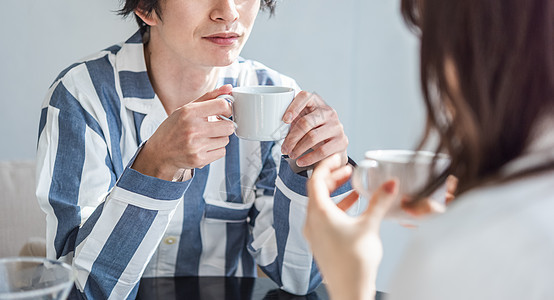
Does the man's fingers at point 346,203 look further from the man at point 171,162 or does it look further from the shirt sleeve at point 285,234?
the shirt sleeve at point 285,234

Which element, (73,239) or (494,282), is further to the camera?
(73,239)

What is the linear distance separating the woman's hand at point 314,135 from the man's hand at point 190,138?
5.4 inches

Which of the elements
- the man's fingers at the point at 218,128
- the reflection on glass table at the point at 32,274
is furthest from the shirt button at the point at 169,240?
the reflection on glass table at the point at 32,274

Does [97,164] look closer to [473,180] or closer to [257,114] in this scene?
[257,114]

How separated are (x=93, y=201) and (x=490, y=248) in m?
1.03

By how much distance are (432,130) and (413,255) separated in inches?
6.6

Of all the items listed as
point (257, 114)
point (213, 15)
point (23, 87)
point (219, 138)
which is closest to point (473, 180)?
point (257, 114)

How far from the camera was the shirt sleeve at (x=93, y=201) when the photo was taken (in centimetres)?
121

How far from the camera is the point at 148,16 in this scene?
146 cm

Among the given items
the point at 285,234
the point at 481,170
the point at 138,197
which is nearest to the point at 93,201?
the point at 138,197

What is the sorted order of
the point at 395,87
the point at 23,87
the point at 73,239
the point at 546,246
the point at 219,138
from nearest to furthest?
the point at 546,246
the point at 219,138
the point at 73,239
the point at 23,87
the point at 395,87

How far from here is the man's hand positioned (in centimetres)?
116

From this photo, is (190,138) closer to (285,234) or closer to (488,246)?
(285,234)

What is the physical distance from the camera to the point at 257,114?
1.10 meters
